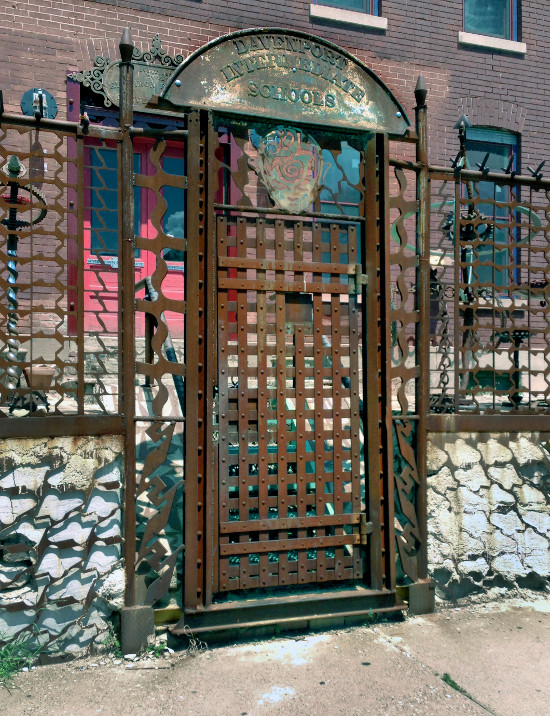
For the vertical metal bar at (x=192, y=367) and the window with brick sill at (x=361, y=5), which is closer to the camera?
the vertical metal bar at (x=192, y=367)

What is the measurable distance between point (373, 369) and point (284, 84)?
1.85 meters

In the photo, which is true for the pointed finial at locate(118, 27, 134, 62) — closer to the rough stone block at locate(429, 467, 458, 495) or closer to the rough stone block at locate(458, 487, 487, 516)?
the rough stone block at locate(429, 467, 458, 495)

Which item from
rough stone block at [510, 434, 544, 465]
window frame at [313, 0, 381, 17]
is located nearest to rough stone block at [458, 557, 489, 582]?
rough stone block at [510, 434, 544, 465]

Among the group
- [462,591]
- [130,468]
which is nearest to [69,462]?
[130,468]

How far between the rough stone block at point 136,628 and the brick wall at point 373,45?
599 centimetres

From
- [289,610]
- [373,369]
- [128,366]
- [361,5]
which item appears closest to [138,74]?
[361,5]

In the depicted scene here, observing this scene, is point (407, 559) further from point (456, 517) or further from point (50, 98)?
point (50, 98)

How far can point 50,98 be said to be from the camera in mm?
7348

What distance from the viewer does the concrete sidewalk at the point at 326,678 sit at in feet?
10.1

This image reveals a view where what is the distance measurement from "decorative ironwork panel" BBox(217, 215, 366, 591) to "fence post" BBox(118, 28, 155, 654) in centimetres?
50

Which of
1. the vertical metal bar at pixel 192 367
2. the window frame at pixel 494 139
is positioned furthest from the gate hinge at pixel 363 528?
the window frame at pixel 494 139

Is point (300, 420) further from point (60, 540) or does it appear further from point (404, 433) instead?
point (60, 540)

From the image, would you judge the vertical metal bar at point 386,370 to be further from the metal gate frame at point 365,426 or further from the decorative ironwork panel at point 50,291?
the decorative ironwork panel at point 50,291

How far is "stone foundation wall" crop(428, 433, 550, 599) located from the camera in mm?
4414
